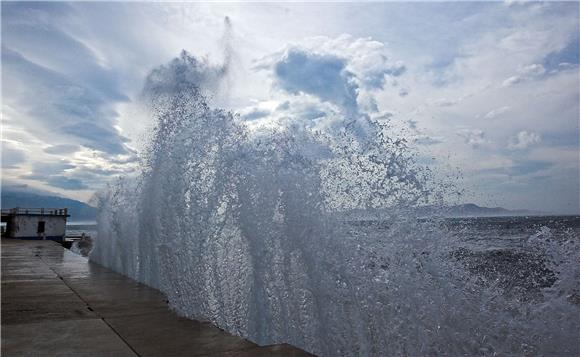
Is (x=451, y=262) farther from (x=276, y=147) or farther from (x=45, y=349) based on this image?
(x=45, y=349)

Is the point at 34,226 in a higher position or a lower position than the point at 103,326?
higher

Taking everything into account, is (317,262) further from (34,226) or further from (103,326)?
(34,226)

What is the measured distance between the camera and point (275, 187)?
6875 millimetres

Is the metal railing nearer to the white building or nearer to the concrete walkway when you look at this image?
the white building

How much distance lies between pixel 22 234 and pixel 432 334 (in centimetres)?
3769

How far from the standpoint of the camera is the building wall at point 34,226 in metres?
35.7

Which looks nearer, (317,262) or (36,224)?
(317,262)

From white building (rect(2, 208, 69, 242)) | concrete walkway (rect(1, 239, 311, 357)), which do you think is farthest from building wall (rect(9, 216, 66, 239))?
concrete walkway (rect(1, 239, 311, 357))

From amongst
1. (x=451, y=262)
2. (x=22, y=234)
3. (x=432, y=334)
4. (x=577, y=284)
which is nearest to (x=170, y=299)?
(x=432, y=334)

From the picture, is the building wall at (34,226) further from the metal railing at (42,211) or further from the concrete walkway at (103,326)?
the concrete walkway at (103,326)

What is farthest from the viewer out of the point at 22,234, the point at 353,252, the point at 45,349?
the point at 22,234

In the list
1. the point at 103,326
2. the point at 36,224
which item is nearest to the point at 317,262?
the point at 103,326

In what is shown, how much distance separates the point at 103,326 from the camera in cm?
486

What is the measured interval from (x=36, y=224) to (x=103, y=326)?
36.4 m
